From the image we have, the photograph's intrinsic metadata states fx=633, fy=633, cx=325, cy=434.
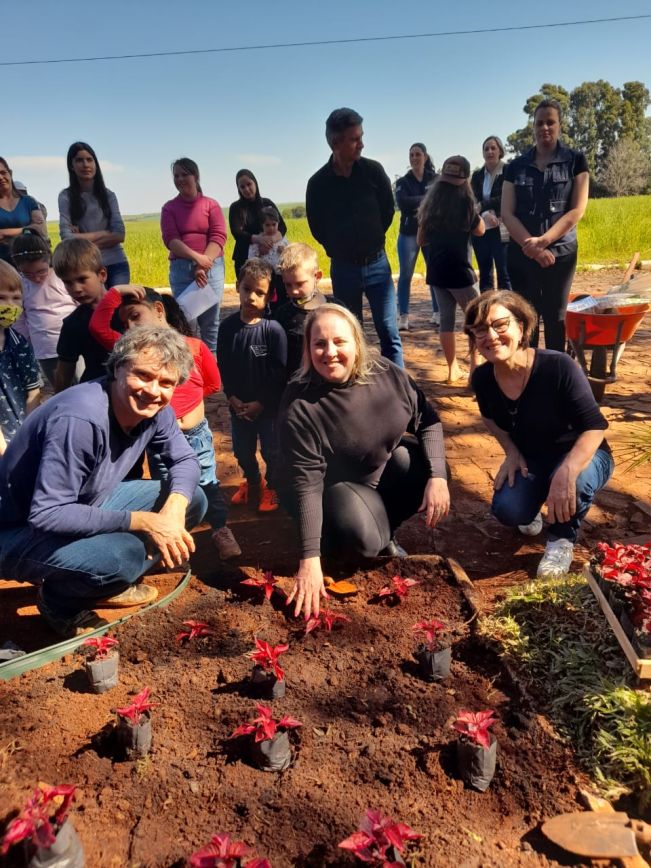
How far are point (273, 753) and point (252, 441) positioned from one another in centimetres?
212

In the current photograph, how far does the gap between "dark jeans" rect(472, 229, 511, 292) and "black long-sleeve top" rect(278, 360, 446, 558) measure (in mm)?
4382

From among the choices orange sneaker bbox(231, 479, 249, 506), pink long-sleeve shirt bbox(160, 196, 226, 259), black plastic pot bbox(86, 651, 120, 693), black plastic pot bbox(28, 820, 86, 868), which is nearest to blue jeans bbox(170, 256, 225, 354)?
pink long-sleeve shirt bbox(160, 196, 226, 259)

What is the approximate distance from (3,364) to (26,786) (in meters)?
2.19

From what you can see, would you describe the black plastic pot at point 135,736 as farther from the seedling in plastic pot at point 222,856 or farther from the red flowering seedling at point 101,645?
the seedling in plastic pot at point 222,856

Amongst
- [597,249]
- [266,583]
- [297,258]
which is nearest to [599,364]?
[297,258]

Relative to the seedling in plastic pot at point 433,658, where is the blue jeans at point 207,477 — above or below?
above

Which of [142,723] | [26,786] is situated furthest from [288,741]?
[26,786]

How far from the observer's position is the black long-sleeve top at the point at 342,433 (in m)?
2.78

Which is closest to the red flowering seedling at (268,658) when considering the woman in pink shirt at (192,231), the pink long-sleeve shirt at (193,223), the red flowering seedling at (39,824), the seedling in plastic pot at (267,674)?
the seedling in plastic pot at (267,674)

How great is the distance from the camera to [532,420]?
3.08m

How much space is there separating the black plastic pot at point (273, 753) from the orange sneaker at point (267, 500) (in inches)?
76.9

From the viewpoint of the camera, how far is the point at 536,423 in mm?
3076

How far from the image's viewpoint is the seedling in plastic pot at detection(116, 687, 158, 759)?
6.54 ft

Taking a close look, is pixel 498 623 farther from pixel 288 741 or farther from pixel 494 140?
pixel 494 140
